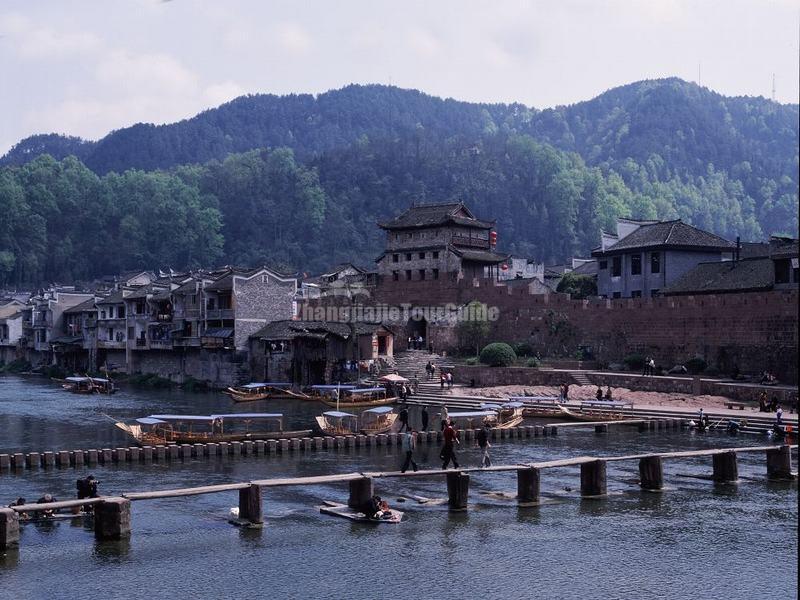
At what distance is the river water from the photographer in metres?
18.8

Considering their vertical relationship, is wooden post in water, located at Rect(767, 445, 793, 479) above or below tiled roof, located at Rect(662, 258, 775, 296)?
below

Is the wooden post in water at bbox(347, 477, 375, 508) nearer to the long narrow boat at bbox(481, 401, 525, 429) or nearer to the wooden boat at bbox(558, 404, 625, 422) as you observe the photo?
the long narrow boat at bbox(481, 401, 525, 429)

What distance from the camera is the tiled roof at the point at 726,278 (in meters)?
55.3

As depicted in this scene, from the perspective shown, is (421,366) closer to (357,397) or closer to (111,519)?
(357,397)

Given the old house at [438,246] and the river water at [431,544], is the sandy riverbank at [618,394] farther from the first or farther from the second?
the old house at [438,246]

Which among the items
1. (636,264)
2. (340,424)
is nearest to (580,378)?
(636,264)

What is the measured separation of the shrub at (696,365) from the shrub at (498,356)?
1152cm

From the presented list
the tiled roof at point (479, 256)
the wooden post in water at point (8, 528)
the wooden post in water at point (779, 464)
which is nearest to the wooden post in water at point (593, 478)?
the wooden post in water at point (779, 464)

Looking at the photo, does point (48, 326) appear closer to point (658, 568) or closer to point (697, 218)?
point (658, 568)

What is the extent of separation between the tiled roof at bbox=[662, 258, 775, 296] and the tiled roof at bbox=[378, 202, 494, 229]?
21.6 meters

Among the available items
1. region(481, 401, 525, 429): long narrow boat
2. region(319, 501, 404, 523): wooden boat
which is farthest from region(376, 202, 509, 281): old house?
region(319, 501, 404, 523): wooden boat

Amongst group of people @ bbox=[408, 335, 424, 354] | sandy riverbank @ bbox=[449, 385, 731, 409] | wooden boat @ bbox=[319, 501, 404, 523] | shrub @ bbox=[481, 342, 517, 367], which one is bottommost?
wooden boat @ bbox=[319, 501, 404, 523]

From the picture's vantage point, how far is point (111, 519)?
22.1 metres

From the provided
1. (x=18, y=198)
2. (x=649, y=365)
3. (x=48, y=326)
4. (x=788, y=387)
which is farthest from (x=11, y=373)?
(x=788, y=387)
